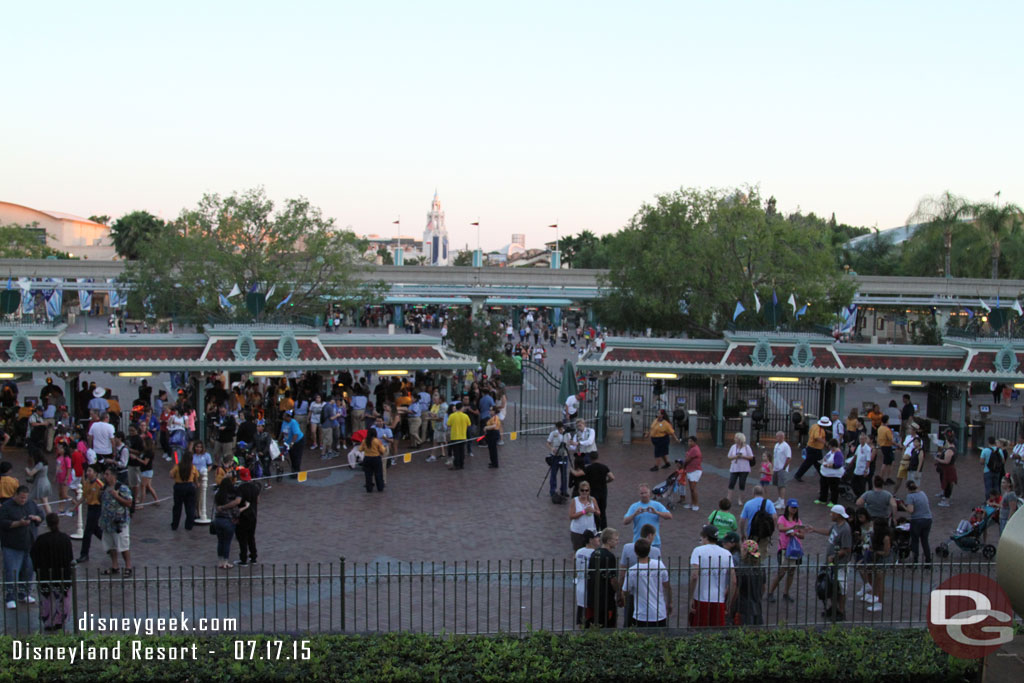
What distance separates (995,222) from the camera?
Answer: 53.1 m

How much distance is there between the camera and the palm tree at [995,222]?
5269 centimetres

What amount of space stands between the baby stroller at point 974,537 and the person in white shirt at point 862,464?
255cm

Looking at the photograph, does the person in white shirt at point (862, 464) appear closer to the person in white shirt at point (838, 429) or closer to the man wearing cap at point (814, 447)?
the man wearing cap at point (814, 447)

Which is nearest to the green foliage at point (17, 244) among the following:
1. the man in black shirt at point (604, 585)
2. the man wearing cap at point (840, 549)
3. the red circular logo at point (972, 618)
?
the man in black shirt at point (604, 585)

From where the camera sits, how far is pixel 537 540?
49.0 feet

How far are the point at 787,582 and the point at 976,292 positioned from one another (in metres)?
43.8

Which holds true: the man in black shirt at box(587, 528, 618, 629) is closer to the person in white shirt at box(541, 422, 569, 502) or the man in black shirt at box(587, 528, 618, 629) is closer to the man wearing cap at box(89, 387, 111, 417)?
the person in white shirt at box(541, 422, 569, 502)

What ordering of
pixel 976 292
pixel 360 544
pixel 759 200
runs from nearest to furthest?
pixel 360 544
pixel 759 200
pixel 976 292

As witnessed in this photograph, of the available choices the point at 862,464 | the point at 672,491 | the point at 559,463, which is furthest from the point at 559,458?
the point at 862,464

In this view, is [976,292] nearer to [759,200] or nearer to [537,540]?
[759,200]

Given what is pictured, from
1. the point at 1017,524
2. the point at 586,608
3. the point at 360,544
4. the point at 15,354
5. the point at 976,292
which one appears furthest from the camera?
the point at 976,292

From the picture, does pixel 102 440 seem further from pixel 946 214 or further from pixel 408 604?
pixel 946 214

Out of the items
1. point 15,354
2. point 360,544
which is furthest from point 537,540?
point 15,354

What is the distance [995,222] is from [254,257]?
41.2 m
